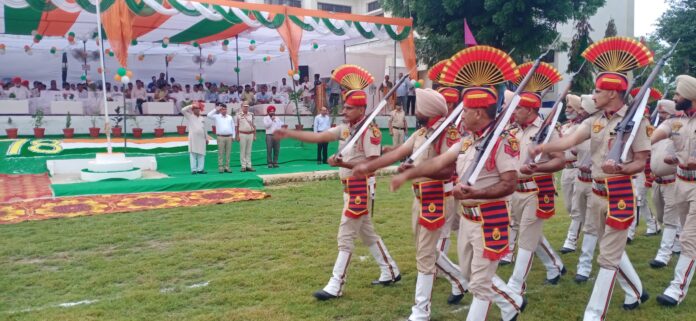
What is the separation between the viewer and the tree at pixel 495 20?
53.6 ft

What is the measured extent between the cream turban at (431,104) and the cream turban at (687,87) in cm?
246

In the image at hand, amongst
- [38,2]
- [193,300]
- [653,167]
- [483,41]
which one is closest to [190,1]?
[38,2]

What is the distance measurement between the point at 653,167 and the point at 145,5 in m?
11.4

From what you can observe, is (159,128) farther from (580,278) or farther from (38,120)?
(580,278)

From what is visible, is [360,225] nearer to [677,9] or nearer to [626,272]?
[626,272]

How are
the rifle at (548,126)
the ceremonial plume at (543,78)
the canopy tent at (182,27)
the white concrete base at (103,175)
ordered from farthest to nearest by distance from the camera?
the canopy tent at (182,27)
the white concrete base at (103,175)
the ceremonial plume at (543,78)
the rifle at (548,126)

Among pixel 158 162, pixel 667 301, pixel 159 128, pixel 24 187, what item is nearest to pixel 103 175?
pixel 24 187

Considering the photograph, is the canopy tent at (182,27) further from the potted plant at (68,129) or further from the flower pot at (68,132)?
Answer: the flower pot at (68,132)

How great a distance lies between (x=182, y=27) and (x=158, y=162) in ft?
19.4

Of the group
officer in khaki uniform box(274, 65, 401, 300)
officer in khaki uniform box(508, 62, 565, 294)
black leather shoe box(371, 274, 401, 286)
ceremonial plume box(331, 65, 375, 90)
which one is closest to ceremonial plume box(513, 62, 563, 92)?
officer in khaki uniform box(508, 62, 565, 294)

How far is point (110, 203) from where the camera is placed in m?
9.90

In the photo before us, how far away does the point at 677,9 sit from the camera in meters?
22.1

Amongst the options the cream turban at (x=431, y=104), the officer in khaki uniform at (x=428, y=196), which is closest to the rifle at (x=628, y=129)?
the officer in khaki uniform at (x=428, y=196)

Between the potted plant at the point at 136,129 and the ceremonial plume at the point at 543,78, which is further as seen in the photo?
the potted plant at the point at 136,129
